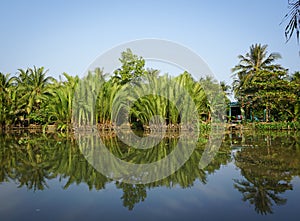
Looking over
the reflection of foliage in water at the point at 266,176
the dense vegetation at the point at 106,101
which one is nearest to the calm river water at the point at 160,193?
the reflection of foliage in water at the point at 266,176

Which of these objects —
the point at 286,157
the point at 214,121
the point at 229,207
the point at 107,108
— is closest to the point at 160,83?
the point at 107,108

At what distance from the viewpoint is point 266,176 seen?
15.2 feet

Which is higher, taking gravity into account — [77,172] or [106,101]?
[106,101]

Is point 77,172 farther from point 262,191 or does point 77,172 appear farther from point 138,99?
point 138,99

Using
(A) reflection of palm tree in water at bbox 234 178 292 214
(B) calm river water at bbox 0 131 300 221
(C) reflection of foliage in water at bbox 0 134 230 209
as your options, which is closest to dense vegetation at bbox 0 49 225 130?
(C) reflection of foliage in water at bbox 0 134 230 209

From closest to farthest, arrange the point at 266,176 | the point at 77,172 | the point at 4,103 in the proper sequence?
the point at 266,176 < the point at 77,172 < the point at 4,103

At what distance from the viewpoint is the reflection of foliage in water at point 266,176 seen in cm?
348

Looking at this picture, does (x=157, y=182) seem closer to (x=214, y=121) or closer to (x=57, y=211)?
(x=57, y=211)

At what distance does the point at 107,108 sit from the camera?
53.6 ft

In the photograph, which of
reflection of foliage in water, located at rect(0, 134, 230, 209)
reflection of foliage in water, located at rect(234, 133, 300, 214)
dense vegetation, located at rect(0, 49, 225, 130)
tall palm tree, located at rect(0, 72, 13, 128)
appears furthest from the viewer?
tall palm tree, located at rect(0, 72, 13, 128)

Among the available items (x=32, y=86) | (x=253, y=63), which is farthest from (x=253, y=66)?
(x=32, y=86)

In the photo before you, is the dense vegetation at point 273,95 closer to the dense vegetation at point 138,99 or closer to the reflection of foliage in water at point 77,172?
the dense vegetation at point 138,99

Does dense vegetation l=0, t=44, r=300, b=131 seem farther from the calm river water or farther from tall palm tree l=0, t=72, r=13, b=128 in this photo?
the calm river water

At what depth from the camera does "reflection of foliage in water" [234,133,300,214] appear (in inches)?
137
